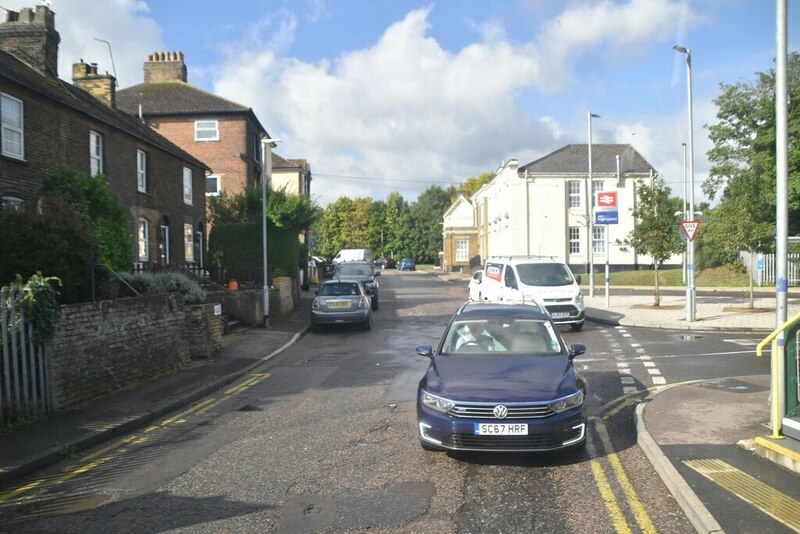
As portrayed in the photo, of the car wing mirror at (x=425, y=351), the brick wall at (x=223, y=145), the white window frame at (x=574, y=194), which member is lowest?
the car wing mirror at (x=425, y=351)

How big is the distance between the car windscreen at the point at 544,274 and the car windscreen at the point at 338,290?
16.2ft

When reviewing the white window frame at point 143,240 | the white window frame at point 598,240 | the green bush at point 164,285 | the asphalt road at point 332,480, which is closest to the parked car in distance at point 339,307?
the green bush at point 164,285

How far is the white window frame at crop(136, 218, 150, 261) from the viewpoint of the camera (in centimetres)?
2375

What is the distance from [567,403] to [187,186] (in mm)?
25592

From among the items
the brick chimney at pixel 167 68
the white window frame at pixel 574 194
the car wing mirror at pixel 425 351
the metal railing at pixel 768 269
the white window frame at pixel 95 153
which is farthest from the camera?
the white window frame at pixel 574 194

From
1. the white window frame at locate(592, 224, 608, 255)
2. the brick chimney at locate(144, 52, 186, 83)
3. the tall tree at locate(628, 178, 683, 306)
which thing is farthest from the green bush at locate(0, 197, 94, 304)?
the white window frame at locate(592, 224, 608, 255)

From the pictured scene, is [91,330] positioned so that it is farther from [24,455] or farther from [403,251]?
[403,251]

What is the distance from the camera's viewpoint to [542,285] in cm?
1884

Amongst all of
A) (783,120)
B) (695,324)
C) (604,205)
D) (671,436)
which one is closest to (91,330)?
(671,436)

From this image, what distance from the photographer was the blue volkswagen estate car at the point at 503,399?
622 cm

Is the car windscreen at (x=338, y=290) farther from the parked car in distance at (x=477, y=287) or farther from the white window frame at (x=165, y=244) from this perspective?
the white window frame at (x=165, y=244)

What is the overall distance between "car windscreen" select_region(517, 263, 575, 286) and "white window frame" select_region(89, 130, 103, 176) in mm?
13170

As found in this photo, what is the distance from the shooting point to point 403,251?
350 ft

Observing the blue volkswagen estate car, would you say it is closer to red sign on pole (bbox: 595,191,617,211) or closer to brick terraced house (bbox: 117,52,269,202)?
red sign on pole (bbox: 595,191,617,211)
